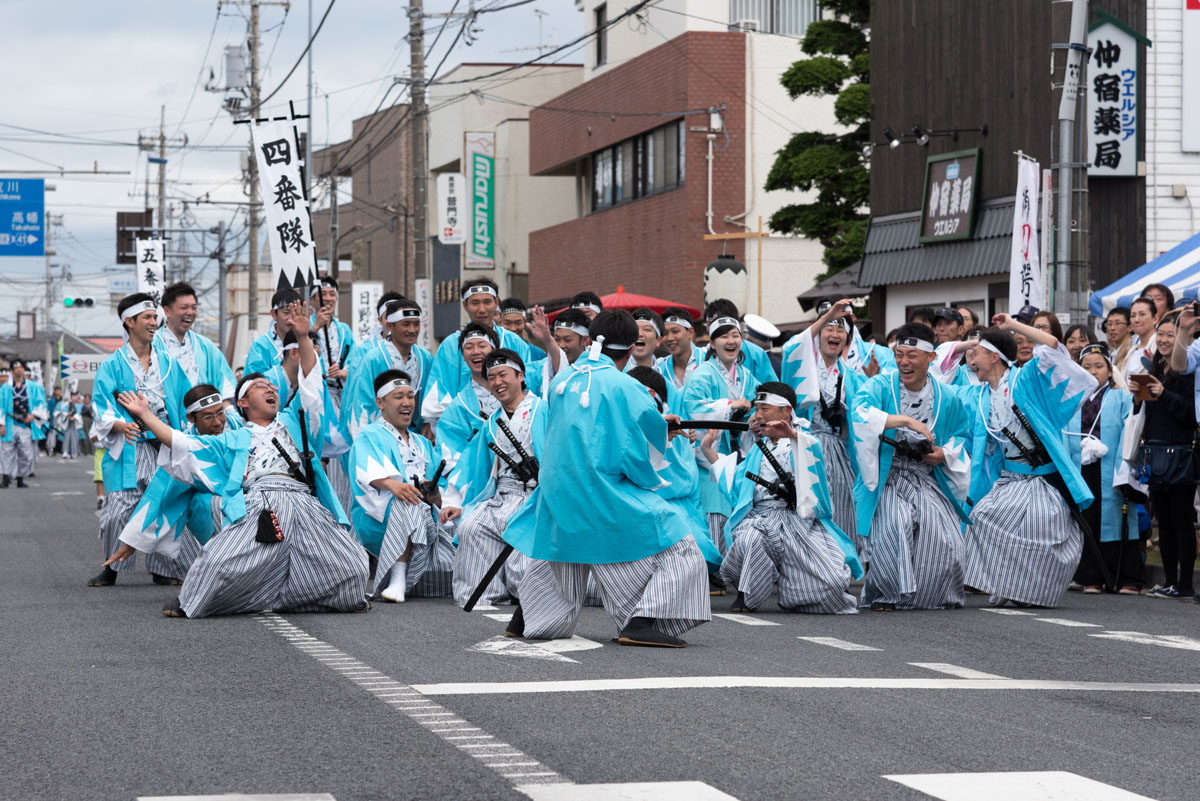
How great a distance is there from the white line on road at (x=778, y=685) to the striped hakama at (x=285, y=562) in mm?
Result: 2997

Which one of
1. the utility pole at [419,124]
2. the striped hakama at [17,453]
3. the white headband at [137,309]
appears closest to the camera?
the white headband at [137,309]

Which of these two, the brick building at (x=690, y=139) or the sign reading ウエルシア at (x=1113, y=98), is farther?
the brick building at (x=690, y=139)

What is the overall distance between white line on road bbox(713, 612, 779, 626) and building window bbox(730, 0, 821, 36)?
2348 centimetres

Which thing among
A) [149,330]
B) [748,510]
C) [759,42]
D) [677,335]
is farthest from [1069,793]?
[759,42]

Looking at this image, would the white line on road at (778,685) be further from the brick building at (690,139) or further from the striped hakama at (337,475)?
the brick building at (690,139)

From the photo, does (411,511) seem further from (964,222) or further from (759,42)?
(759,42)

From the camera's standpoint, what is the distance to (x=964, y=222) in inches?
864

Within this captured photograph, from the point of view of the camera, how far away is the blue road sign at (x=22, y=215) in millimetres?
35031

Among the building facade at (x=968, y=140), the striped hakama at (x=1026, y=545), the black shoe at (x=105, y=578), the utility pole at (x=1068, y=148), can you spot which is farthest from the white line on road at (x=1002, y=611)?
the building facade at (x=968, y=140)

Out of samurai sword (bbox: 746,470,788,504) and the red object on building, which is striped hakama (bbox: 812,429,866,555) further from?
the red object on building

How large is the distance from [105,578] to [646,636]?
190 inches

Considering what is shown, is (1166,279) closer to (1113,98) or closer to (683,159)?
(1113,98)

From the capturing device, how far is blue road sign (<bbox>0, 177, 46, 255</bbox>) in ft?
115

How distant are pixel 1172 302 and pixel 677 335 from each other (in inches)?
135
